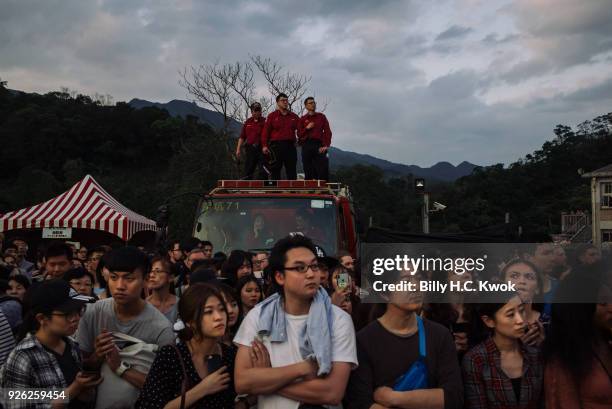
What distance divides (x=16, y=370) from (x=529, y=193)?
7346 centimetres

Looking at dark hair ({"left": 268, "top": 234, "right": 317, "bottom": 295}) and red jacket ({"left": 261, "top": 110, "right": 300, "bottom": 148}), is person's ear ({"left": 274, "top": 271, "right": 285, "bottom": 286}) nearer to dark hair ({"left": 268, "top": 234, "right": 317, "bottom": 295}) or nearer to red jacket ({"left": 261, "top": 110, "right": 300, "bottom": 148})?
dark hair ({"left": 268, "top": 234, "right": 317, "bottom": 295})

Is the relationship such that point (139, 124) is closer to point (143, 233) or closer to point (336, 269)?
point (143, 233)

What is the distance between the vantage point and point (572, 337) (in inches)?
135

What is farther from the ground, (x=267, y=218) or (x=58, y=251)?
(x=267, y=218)

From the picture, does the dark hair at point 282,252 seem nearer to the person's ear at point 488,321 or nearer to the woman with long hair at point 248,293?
the person's ear at point 488,321

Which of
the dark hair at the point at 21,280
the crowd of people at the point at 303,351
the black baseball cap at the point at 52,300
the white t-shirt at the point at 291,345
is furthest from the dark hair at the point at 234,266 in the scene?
the white t-shirt at the point at 291,345

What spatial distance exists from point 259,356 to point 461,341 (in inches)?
57.3

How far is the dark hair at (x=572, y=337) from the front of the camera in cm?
338

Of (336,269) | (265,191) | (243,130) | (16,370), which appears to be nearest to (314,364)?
(16,370)

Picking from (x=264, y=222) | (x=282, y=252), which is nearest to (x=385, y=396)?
(x=282, y=252)

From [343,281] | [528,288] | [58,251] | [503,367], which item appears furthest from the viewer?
[58,251]

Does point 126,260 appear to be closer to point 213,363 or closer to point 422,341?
point 213,363

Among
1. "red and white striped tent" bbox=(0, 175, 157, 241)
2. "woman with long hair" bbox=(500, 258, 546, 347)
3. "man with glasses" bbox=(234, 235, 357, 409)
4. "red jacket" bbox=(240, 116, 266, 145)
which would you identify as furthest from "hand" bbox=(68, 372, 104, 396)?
"red and white striped tent" bbox=(0, 175, 157, 241)

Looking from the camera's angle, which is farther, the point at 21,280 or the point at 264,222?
the point at 264,222
